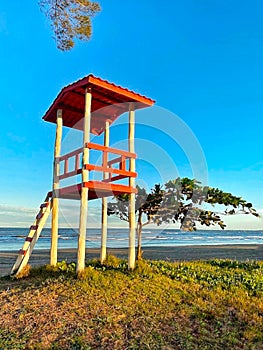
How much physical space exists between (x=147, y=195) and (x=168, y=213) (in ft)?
3.59

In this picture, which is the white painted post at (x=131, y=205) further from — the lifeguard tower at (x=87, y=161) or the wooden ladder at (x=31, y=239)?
the wooden ladder at (x=31, y=239)

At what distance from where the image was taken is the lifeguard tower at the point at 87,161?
8.52 m

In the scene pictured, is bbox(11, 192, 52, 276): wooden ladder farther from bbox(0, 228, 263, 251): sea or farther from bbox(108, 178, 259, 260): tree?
bbox(0, 228, 263, 251): sea

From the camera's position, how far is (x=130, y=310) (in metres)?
6.39

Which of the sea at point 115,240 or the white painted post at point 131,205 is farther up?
the white painted post at point 131,205

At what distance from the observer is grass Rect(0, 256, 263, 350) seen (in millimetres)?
5348

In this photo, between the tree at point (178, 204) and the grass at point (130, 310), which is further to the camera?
the tree at point (178, 204)

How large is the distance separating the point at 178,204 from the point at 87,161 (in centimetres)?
534

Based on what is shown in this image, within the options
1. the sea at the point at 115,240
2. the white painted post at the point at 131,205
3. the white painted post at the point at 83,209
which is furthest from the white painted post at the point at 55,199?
the sea at the point at 115,240

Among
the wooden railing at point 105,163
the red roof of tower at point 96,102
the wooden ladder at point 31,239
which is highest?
the red roof of tower at point 96,102

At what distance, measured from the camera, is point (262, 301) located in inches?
283

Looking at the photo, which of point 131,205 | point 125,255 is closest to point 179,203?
point 131,205

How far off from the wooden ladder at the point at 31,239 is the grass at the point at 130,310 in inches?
21.6

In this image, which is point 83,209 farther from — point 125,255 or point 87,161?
point 125,255
